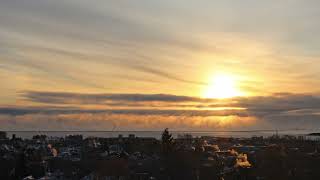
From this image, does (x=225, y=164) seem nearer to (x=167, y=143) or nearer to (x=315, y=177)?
(x=167, y=143)

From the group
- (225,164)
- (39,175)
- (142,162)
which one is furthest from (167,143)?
(39,175)

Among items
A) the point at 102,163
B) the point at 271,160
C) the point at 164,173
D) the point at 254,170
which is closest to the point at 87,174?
the point at 102,163

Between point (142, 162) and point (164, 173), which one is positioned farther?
point (142, 162)

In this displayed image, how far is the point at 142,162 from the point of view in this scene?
273ft

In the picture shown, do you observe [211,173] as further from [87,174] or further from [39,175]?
[39,175]

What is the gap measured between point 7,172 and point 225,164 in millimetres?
33922

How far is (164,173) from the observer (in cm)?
7094

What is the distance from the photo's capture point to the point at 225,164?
84.9 m

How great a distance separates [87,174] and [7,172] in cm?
1290

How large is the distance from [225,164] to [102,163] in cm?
2109

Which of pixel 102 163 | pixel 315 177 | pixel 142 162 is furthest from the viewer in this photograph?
pixel 142 162

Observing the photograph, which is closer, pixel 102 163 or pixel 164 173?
pixel 164 173

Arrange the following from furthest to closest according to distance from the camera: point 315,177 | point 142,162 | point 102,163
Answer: point 142,162 < point 102,163 < point 315,177

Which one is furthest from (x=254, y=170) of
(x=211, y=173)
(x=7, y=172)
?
(x=7, y=172)
